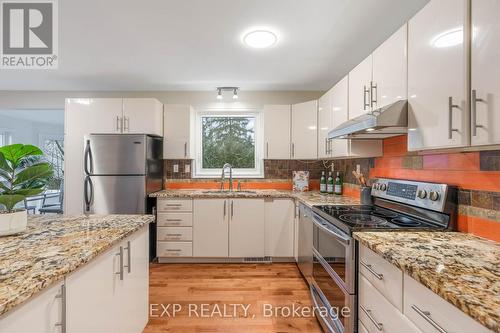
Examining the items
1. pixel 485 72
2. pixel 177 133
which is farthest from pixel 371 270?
pixel 177 133

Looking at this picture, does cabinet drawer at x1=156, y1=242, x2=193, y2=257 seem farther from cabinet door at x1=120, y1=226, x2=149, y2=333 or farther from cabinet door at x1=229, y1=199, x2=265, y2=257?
cabinet door at x1=120, y1=226, x2=149, y2=333

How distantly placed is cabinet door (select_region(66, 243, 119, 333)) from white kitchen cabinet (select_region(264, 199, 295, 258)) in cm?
188

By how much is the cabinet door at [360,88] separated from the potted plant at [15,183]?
2.04 m

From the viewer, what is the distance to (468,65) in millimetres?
952

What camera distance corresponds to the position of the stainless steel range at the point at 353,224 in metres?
1.34

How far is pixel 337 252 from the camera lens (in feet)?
4.95

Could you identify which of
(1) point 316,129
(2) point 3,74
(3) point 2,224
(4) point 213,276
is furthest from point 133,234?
(2) point 3,74

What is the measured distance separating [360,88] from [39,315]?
7.17 ft

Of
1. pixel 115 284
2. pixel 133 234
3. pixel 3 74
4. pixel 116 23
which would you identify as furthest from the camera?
pixel 3 74

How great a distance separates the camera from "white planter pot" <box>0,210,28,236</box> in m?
1.14

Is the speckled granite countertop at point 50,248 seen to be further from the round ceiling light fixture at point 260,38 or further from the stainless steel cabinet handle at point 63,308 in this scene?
the round ceiling light fixture at point 260,38

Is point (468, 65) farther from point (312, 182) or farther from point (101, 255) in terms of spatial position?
point (312, 182)

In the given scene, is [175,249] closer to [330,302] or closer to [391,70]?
[330,302]

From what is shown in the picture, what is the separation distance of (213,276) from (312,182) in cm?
182
